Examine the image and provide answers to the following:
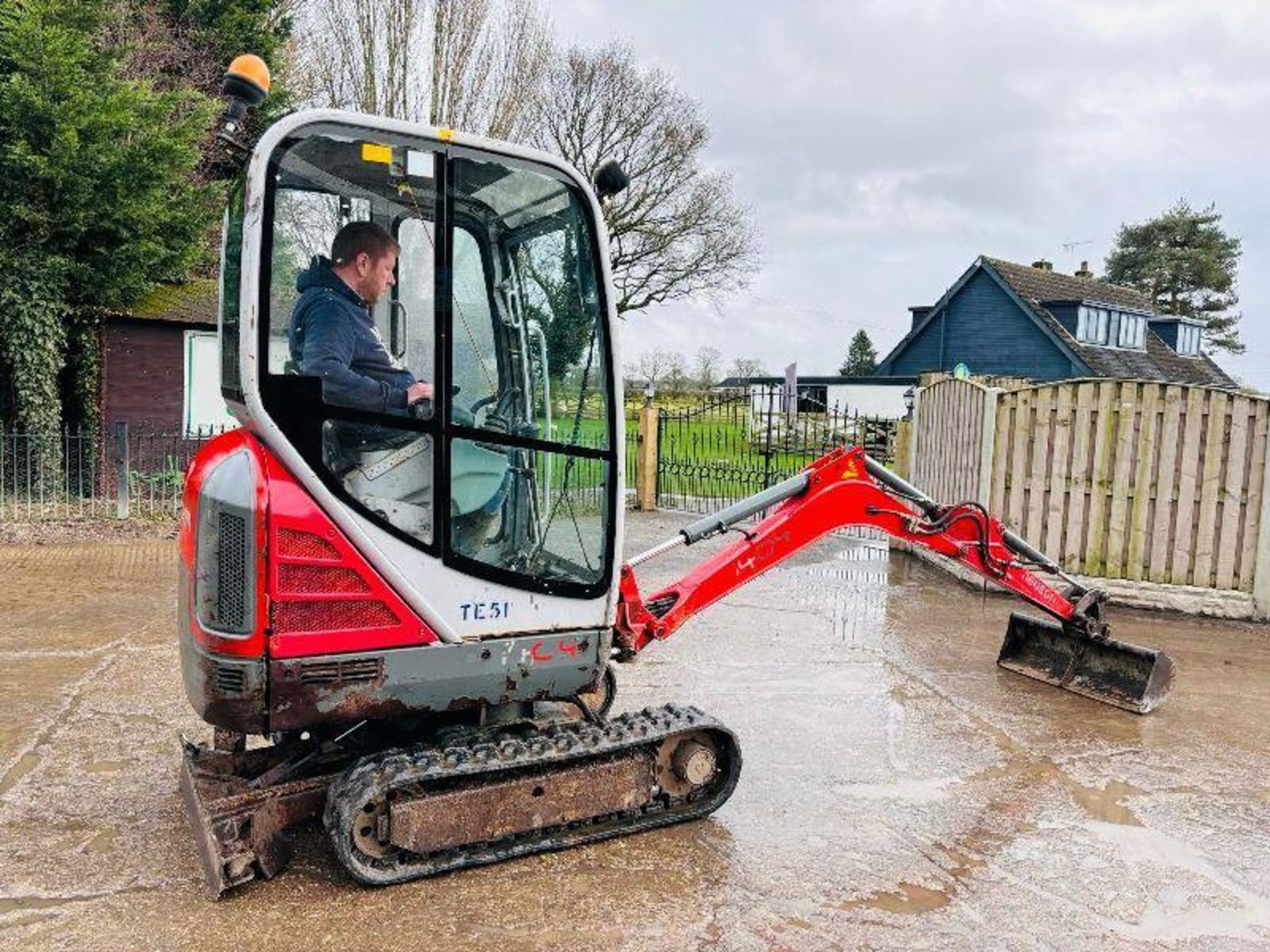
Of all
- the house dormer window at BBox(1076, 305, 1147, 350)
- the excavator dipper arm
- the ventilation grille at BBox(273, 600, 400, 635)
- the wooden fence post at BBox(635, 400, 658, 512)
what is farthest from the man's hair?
the house dormer window at BBox(1076, 305, 1147, 350)

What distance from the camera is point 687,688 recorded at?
5.96 m

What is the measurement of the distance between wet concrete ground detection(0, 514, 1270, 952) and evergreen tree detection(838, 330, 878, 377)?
164 feet

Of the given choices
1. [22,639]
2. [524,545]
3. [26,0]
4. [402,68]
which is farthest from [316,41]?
[524,545]

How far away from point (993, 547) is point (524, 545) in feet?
9.81

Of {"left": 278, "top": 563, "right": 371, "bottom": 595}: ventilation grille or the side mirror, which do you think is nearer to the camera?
{"left": 278, "top": 563, "right": 371, "bottom": 595}: ventilation grille

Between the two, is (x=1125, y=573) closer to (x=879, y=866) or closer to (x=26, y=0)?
(x=879, y=866)

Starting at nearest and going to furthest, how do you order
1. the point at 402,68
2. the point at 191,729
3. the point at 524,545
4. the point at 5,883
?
the point at 5,883, the point at 524,545, the point at 191,729, the point at 402,68

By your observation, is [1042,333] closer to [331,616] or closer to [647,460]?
[647,460]

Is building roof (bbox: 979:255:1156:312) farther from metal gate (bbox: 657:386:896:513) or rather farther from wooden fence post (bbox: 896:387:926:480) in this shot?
wooden fence post (bbox: 896:387:926:480)

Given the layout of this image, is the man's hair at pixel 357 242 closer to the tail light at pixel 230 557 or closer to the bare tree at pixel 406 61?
the tail light at pixel 230 557

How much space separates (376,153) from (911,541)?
11.3 ft

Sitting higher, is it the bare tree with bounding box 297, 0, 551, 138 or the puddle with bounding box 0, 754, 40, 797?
the bare tree with bounding box 297, 0, 551, 138

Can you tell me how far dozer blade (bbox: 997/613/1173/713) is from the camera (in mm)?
5738

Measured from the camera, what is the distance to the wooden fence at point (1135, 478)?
26.2 feet
